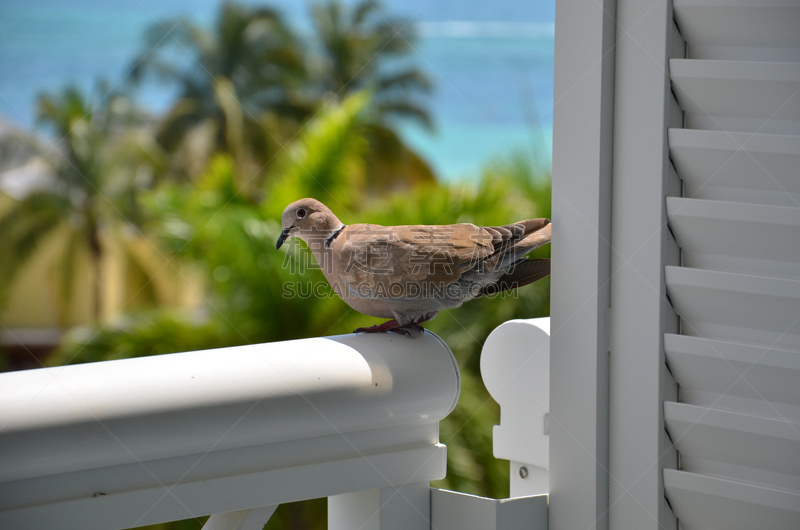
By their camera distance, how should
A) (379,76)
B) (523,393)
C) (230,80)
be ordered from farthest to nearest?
(379,76), (230,80), (523,393)

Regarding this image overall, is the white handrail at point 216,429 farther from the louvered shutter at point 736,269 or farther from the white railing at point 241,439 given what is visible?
the louvered shutter at point 736,269

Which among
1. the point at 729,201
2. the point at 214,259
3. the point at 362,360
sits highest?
the point at 729,201

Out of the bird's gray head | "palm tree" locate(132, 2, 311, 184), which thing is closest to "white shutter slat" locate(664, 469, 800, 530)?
the bird's gray head

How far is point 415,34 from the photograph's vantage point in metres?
25.5

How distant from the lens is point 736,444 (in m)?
0.94

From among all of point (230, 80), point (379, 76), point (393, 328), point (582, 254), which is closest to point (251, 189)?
point (230, 80)

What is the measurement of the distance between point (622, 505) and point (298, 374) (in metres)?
0.59

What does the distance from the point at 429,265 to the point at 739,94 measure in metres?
0.76

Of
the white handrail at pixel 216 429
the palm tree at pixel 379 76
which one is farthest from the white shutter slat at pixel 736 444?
the palm tree at pixel 379 76

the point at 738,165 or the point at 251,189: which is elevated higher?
the point at 738,165

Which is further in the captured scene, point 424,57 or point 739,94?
point 424,57

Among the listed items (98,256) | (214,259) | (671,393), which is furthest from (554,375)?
(98,256)

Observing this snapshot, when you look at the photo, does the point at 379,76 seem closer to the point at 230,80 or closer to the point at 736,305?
the point at 230,80

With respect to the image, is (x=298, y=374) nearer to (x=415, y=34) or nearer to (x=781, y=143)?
(x=781, y=143)
